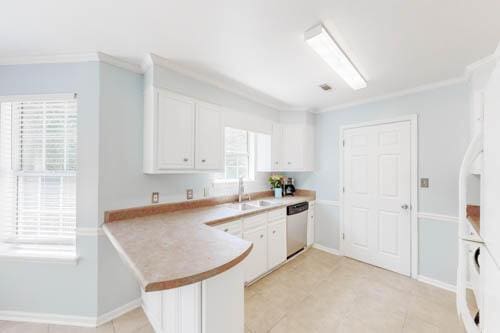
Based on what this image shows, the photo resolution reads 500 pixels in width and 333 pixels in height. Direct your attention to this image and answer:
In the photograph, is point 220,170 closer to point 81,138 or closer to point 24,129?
point 81,138

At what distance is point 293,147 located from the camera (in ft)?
12.3

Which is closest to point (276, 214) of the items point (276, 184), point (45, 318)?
point (276, 184)

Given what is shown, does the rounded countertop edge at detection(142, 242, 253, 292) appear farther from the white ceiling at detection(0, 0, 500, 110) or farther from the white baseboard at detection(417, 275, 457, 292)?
the white baseboard at detection(417, 275, 457, 292)

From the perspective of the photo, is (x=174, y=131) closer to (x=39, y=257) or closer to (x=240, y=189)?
(x=240, y=189)

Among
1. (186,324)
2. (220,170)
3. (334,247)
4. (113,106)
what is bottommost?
(334,247)

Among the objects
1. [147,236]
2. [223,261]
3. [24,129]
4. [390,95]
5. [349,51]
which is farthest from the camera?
[390,95]

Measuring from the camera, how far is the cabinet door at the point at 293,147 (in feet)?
12.2

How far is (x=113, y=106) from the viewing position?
6.90ft

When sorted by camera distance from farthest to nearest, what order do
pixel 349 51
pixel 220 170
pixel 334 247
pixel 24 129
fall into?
pixel 334 247, pixel 220 170, pixel 24 129, pixel 349 51

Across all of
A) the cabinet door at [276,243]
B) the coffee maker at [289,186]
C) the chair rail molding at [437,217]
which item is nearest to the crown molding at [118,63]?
the cabinet door at [276,243]

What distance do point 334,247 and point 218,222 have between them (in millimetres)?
2400

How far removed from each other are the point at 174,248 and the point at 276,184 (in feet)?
8.68

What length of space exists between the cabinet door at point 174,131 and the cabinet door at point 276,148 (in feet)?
5.35

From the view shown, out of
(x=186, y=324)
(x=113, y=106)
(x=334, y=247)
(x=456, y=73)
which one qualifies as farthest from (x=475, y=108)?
(x=113, y=106)
